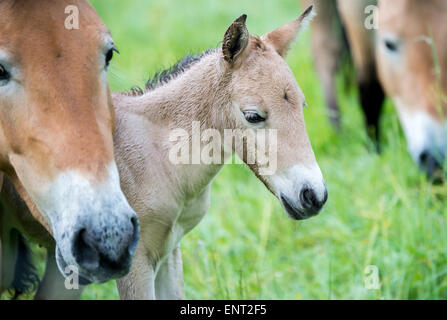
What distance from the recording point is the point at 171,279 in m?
3.04

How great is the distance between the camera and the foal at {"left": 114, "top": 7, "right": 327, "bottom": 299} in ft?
8.13

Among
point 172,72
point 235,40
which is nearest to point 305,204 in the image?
point 235,40

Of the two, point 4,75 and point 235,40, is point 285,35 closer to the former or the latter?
point 235,40

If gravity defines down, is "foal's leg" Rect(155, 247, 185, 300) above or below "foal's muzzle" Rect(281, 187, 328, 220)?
below

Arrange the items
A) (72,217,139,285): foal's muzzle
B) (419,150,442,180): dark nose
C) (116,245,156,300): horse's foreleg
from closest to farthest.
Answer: (72,217,139,285): foal's muzzle < (116,245,156,300): horse's foreleg < (419,150,442,180): dark nose

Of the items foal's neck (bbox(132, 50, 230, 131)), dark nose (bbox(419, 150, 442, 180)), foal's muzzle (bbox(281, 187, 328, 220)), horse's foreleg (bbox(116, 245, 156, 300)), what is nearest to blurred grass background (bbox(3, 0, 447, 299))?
dark nose (bbox(419, 150, 442, 180))

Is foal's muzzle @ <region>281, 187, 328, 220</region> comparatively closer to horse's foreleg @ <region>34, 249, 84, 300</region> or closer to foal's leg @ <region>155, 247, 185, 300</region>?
foal's leg @ <region>155, 247, 185, 300</region>

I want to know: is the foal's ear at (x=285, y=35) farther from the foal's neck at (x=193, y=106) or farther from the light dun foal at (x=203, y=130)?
the foal's neck at (x=193, y=106)

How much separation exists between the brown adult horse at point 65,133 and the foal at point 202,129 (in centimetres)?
46

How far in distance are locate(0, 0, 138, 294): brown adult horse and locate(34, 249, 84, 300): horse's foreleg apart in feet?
2.77

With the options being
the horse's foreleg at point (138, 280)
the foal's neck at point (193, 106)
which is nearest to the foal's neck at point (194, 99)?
the foal's neck at point (193, 106)

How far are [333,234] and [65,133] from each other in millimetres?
2785

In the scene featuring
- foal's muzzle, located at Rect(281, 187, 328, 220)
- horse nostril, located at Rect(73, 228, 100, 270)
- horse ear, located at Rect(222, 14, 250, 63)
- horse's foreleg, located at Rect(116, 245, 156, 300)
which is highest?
horse ear, located at Rect(222, 14, 250, 63)

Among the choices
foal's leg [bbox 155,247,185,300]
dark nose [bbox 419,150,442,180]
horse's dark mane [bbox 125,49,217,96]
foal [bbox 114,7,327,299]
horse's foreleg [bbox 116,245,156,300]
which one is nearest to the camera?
foal [bbox 114,7,327,299]
